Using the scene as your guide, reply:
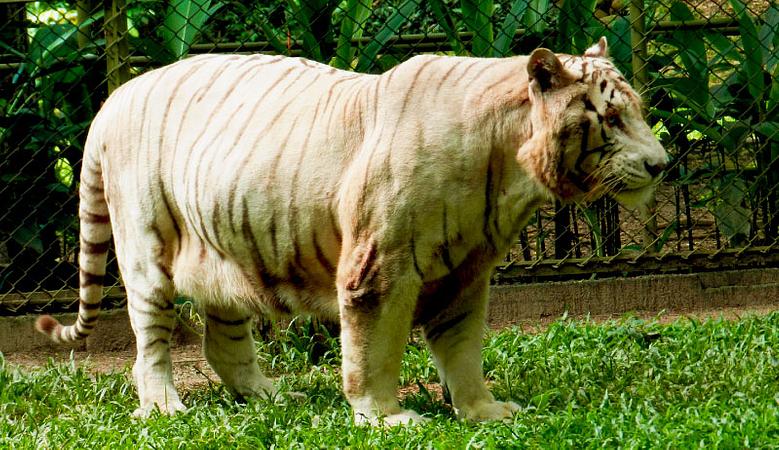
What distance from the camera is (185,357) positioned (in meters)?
6.52

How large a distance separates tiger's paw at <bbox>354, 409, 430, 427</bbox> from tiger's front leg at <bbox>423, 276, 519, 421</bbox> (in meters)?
0.27

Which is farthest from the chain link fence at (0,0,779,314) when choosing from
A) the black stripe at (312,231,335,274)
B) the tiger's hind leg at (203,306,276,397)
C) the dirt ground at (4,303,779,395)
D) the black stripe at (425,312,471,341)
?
the black stripe at (312,231,335,274)

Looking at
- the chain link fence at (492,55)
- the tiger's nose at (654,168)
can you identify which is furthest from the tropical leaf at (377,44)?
the tiger's nose at (654,168)

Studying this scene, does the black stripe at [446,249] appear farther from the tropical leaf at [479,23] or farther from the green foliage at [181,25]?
the green foliage at [181,25]

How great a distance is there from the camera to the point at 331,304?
4750 millimetres

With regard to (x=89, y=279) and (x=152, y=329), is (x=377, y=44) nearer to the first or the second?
(x=89, y=279)

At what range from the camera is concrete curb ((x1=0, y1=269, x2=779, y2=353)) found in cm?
652

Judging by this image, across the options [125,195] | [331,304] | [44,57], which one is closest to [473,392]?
[331,304]

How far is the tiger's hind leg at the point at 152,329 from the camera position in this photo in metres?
5.12

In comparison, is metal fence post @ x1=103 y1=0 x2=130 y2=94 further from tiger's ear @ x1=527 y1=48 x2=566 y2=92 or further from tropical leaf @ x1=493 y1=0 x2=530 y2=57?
tiger's ear @ x1=527 y1=48 x2=566 y2=92

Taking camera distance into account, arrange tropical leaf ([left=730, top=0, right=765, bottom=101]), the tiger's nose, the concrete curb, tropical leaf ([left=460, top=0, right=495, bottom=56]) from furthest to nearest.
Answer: tropical leaf ([left=730, top=0, right=765, bottom=101]) → tropical leaf ([left=460, top=0, right=495, bottom=56]) → the concrete curb → the tiger's nose

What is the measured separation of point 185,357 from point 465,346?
88.5 inches

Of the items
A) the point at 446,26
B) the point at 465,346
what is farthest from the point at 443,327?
the point at 446,26

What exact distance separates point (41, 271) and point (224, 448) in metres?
3.07
